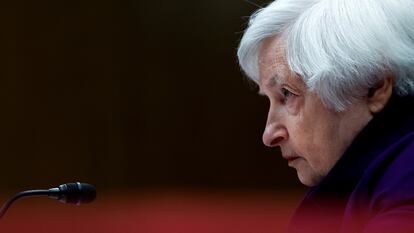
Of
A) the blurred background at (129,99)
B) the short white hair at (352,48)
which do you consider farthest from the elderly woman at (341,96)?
the blurred background at (129,99)

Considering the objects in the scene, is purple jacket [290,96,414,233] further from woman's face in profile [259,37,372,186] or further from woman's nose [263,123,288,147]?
woman's nose [263,123,288,147]

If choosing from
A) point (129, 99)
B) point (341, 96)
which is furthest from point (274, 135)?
point (129, 99)

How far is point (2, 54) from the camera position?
191 inches

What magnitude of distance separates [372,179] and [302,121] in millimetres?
210

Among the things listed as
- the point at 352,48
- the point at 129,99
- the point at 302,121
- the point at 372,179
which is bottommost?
the point at 129,99

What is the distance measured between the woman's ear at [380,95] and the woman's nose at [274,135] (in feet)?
0.67

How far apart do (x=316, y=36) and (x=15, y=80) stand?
3.20 meters

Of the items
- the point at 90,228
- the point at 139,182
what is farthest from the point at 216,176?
the point at 90,228

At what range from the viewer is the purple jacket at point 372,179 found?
5.73 feet

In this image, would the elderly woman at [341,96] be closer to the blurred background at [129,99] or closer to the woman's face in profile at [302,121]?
the woman's face in profile at [302,121]

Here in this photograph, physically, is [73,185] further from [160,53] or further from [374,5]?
[160,53]

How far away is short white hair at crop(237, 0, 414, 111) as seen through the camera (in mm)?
1877

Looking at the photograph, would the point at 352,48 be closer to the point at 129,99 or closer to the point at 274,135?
the point at 274,135

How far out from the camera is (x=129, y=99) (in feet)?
16.2
